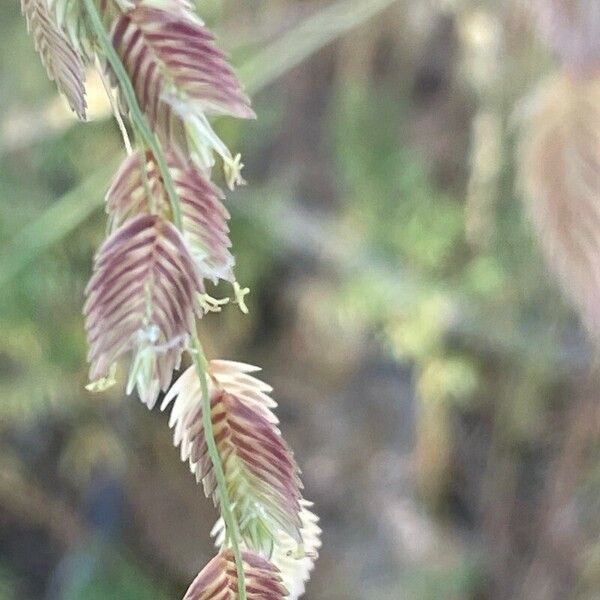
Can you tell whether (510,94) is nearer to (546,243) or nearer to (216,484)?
(546,243)

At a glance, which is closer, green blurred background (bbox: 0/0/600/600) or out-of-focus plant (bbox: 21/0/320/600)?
out-of-focus plant (bbox: 21/0/320/600)

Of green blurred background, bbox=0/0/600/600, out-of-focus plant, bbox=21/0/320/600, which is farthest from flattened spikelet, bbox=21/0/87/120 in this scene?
green blurred background, bbox=0/0/600/600

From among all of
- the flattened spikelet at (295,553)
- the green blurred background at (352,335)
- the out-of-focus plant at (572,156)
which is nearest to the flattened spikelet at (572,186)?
the out-of-focus plant at (572,156)

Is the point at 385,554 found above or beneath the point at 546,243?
above

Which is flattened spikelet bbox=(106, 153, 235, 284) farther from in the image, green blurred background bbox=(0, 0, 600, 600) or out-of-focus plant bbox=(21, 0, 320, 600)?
green blurred background bbox=(0, 0, 600, 600)

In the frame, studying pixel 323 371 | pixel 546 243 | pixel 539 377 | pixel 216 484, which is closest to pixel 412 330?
pixel 539 377

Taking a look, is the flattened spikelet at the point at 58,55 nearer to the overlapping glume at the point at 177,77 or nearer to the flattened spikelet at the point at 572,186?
the overlapping glume at the point at 177,77
